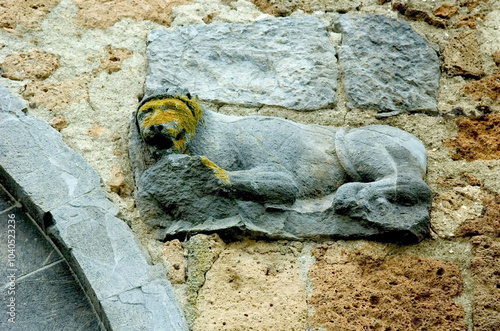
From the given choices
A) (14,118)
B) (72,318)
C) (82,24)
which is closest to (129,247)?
(72,318)

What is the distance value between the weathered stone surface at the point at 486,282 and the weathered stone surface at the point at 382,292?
6cm

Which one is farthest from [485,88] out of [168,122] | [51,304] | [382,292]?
[51,304]

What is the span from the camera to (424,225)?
2814 millimetres

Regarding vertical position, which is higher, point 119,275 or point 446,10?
point 446,10

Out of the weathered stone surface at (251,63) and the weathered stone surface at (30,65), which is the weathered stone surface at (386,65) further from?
the weathered stone surface at (30,65)

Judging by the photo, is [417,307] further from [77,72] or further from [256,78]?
[77,72]

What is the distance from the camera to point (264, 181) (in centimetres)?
282

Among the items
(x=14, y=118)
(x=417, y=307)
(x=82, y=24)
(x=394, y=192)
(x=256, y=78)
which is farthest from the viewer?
(x=82, y=24)

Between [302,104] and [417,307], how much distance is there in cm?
107

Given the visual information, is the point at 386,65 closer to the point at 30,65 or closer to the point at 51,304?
the point at 30,65

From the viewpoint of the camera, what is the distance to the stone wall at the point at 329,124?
8.69ft

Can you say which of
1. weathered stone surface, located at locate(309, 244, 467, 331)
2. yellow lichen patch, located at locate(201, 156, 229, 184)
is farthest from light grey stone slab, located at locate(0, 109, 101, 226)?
weathered stone surface, located at locate(309, 244, 467, 331)

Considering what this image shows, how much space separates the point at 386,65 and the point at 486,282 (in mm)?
1190

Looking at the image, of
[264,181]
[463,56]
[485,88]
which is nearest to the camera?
[264,181]
